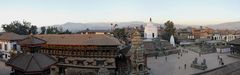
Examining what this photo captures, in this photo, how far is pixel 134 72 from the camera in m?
18.1

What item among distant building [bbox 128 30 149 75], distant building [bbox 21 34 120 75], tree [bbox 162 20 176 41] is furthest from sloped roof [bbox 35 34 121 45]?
tree [bbox 162 20 176 41]

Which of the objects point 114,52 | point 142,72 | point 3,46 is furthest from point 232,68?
point 3,46

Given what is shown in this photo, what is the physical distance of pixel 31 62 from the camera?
1485 centimetres

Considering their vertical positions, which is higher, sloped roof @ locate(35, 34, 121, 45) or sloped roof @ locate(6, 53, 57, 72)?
sloped roof @ locate(35, 34, 121, 45)

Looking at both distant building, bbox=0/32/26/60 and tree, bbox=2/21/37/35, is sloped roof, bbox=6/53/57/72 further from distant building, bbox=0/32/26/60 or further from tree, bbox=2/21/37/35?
tree, bbox=2/21/37/35

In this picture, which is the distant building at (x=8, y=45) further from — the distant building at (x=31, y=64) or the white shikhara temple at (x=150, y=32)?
the white shikhara temple at (x=150, y=32)

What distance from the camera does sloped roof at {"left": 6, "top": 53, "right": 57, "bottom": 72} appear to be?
1453 cm

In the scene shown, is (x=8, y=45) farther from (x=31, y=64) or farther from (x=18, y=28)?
(x=31, y=64)

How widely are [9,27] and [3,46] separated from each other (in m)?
26.6

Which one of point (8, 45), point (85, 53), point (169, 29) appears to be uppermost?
point (169, 29)

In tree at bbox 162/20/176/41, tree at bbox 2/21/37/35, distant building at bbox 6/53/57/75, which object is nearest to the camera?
distant building at bbox 6/53/57/75

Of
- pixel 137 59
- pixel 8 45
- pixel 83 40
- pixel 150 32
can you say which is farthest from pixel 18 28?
pixel 137 59

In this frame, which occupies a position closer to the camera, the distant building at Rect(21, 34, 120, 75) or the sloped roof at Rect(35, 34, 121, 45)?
the distant building at Rect(21, 34, 120, 75)

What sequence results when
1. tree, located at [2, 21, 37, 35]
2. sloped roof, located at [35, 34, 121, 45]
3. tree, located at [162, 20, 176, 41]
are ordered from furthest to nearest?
tree, located at [162, 20, 176, 41]
tree, located at [2, 21, 37, 35]
sloped roof, located at [35, 34, 121, 45]
